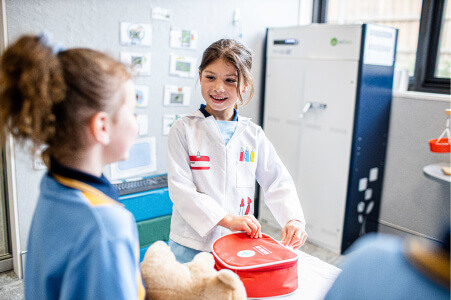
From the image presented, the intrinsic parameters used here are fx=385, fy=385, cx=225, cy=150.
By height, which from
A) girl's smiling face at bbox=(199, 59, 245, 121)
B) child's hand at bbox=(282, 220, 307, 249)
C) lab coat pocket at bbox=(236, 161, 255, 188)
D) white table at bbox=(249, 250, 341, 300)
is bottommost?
white table at bbox=(249, 250, 341, 300)

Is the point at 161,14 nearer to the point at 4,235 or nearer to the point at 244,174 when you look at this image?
the point at 244,174

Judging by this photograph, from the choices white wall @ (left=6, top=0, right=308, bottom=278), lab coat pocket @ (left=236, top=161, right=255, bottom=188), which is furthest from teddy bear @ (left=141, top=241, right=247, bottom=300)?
white wall @ (left=6, top=0, right=308, bottom=278)

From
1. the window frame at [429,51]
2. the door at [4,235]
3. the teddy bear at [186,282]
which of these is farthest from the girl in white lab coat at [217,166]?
the window frame at [429,51]

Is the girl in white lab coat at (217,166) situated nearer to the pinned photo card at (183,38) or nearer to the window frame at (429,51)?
the pinned photo card at (183,38)

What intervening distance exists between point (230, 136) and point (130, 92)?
27.3 inches

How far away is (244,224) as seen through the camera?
1.13m

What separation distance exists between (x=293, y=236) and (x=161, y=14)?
5.92 ft

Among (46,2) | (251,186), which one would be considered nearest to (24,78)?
(251,186)

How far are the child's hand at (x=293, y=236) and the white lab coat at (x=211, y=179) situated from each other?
6 centimetres

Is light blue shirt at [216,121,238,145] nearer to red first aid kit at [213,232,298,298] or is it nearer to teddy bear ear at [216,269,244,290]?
red first aid kit at [213,232,298,298]

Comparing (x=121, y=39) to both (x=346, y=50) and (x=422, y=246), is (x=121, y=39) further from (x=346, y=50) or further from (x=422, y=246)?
(x=422, y=246)

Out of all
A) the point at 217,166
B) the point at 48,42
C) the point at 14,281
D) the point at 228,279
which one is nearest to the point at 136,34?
the point at 217,166

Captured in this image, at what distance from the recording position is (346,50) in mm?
2568

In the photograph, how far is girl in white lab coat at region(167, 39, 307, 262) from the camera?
4.17ft
